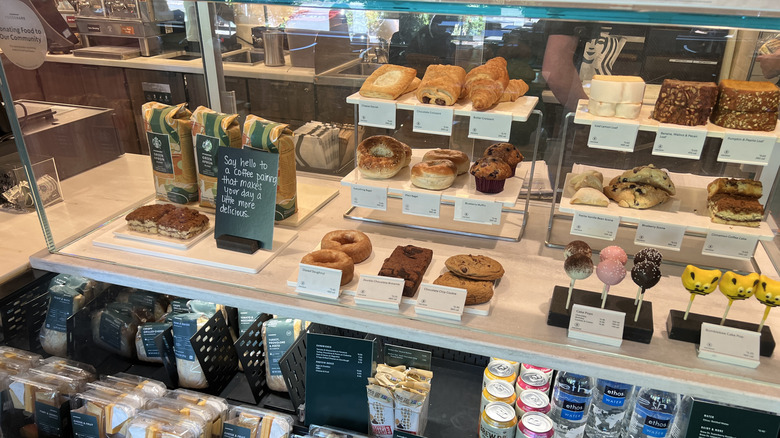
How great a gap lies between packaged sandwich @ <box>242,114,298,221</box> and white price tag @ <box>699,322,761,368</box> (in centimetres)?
127

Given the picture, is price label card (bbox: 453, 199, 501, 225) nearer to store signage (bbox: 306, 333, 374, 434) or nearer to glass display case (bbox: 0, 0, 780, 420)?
glass display case (bbox: 0, 0, 780, 420)

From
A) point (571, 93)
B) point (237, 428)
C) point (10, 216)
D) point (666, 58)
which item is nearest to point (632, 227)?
point (571, 93)

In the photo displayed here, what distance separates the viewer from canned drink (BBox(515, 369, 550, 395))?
1.69 metres

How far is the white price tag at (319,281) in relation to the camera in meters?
1.49

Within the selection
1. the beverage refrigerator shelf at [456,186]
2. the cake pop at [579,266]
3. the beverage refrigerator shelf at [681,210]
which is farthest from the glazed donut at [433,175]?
the cake pop at [579,266]

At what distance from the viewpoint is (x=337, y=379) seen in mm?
1729

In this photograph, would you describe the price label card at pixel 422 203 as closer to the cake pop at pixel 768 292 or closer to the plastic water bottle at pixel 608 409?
the plastic water bottle at pixel 608 409

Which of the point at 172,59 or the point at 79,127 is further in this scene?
the point at 172,59

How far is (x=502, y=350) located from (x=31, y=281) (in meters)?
1.64

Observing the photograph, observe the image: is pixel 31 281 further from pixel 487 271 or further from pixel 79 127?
pixel 487 271

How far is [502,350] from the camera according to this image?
1.33m

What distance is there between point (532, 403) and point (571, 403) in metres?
0.11

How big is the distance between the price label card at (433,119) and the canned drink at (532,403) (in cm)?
85

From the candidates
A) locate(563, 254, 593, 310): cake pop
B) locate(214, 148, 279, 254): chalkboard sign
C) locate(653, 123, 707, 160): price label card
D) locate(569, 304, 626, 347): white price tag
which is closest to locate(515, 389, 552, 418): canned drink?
locate(569, 304, 626, 347): white price tag
